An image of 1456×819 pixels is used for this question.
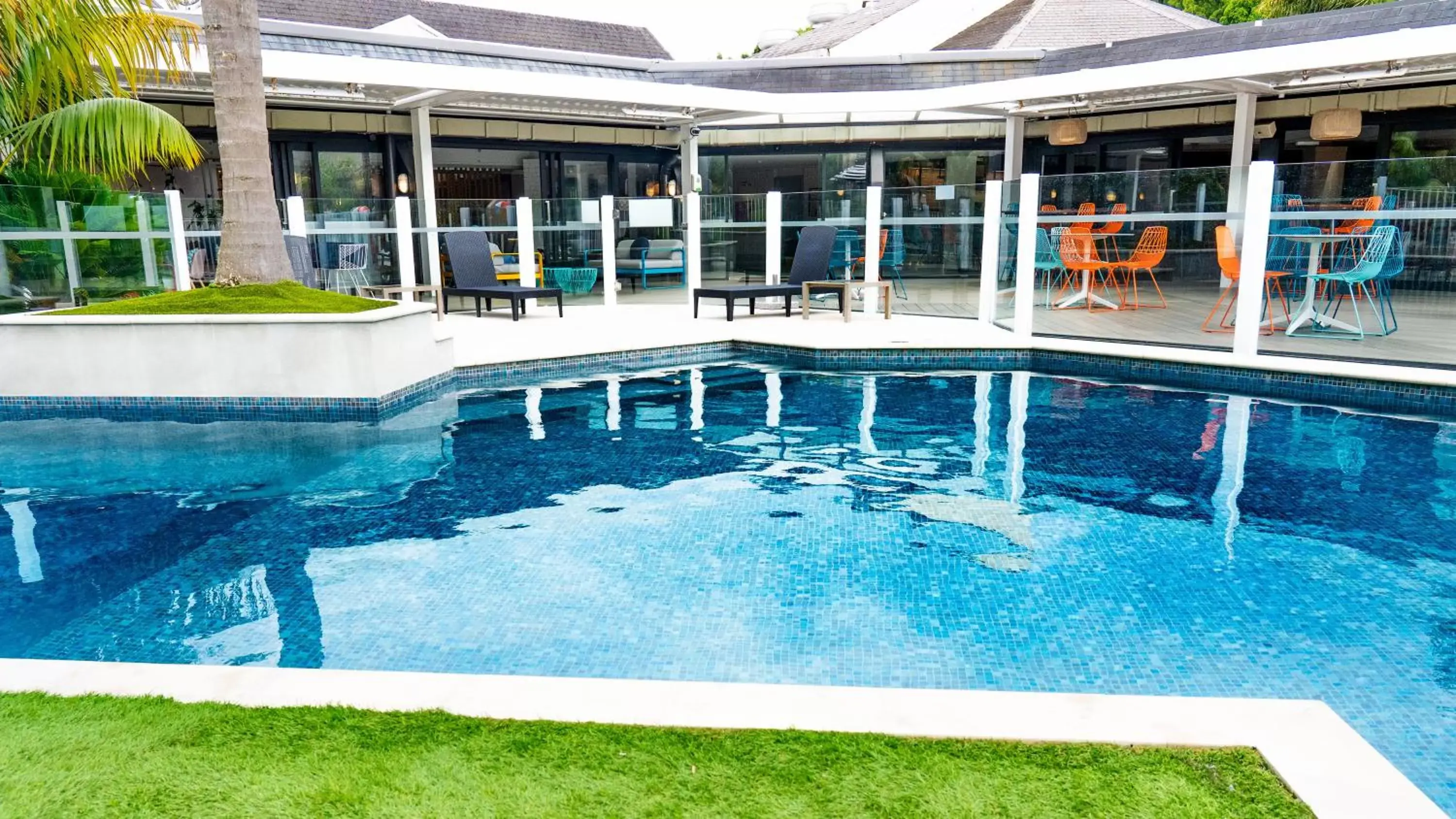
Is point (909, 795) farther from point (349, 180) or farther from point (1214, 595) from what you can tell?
point (349, 180)

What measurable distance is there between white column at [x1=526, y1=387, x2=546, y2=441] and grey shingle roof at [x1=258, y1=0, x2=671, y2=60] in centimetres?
1677

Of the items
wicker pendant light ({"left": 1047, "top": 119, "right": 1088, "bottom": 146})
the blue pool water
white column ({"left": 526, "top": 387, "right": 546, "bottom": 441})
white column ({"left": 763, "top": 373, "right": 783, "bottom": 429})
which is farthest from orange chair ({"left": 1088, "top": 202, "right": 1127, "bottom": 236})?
white column ({"left": 526, "top": 387, "right": 546, "bottom": 441})

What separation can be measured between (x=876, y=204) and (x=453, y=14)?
686 inches

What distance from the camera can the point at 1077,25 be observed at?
19078mm

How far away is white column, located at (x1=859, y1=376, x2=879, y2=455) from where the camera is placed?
6.91m

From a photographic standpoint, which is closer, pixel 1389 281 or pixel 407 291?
pixel 1389 281

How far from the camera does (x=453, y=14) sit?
26.0 metres

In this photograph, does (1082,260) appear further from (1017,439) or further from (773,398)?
(1017,439)

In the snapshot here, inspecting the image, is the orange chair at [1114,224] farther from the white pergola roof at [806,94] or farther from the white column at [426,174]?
the white column at [426,174]

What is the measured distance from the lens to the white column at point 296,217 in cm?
1170

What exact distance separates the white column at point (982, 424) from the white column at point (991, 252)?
2240 millimetres

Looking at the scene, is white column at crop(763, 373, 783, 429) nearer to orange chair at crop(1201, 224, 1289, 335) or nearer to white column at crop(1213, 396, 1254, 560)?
white column at crop(1213, 396, 1254, 560)

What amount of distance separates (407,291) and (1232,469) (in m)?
9.15

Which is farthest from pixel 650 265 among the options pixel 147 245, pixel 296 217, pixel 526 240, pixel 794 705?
pixel 794 705
